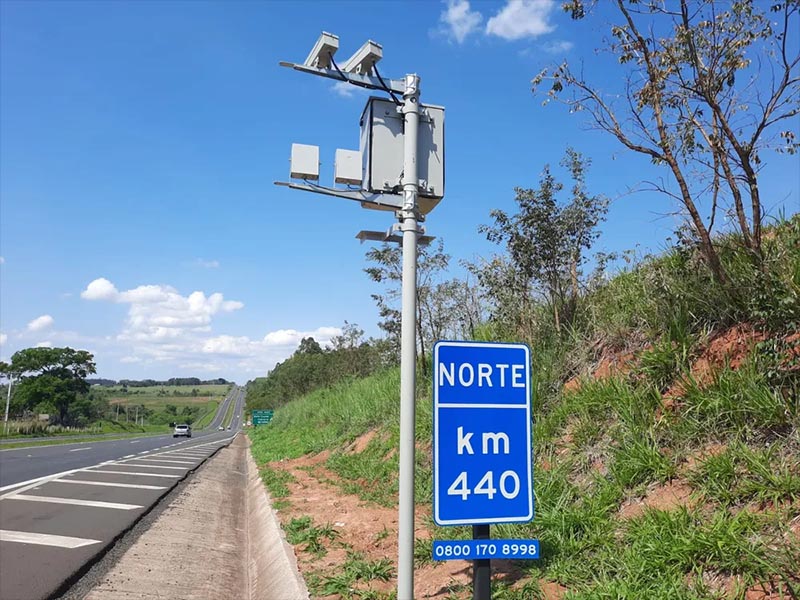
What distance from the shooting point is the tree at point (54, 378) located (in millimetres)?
90250

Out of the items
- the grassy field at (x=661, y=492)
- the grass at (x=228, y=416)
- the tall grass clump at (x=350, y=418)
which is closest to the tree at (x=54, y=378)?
the grass at (x=228, y=416)

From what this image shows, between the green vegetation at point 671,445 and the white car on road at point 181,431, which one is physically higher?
the green vegetation at point 671,445

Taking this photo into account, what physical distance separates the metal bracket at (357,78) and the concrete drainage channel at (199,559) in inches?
163

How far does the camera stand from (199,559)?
683 cm

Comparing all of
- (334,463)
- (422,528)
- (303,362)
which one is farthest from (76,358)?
(422,528)

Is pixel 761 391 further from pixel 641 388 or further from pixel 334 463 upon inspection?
pixel 334 463

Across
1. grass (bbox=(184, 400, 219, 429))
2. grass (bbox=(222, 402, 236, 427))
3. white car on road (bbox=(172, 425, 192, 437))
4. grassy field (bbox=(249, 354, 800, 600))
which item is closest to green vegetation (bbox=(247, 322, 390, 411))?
white car on road (bbox=(172, 425, 192, 437))

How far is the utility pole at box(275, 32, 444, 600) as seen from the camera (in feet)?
10.3

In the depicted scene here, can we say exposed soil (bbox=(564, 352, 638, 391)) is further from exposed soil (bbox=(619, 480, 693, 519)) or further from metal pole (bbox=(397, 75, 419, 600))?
metal pole (bbox=(397, 75, 419, 600))

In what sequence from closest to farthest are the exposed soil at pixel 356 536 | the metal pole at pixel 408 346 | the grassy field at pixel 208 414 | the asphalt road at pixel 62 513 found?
the metal pole at pixel 408 346, the exposed soil at pixel 356 536, the asphalt road at pixel 62 513, the grassy field at pixel 208 414

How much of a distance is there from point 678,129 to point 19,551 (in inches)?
353

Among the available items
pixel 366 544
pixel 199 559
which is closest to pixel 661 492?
pixel 366 544

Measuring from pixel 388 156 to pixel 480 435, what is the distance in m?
1.68

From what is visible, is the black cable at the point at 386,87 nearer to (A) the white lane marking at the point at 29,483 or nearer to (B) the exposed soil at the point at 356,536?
A: (B) the exposed soil at the point at 356,536
